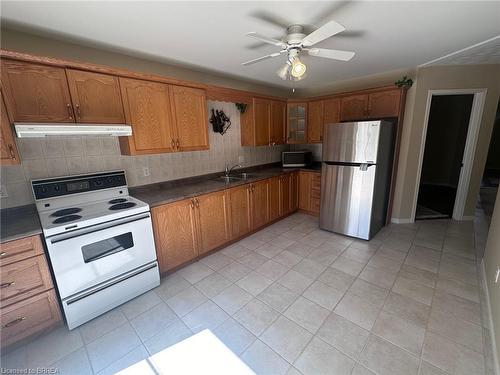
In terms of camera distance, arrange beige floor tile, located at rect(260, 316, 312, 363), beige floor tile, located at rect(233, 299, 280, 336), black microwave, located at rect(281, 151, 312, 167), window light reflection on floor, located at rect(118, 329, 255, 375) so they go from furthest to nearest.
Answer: black microwave, located at rect(281, 151, 312, 167) → beige floor tile, located at rect(233, 299, 280, 336) → beige floor tile, located at rect(260, 316, 312, 363) → window light reflection on floor, located at rect(118, 329, 255, 375)

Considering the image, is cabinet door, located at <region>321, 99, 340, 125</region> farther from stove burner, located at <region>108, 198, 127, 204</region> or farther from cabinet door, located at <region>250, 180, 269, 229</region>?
stove burner, located at <region>108, 198, 127, 204</region>

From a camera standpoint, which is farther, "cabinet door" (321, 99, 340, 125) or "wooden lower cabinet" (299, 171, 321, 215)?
"wooden lower cabinet" (299, 171, 321, 215)

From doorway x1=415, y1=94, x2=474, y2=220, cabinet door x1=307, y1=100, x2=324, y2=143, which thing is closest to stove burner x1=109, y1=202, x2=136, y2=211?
cabinet door x1=307, y1=100, x2=324, y2=143

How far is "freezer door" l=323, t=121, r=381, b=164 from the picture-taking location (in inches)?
108

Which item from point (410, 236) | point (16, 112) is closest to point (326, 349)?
point (410, 236)

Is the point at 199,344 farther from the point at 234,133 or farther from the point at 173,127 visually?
the point at 234,133

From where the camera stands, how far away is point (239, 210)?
3.09m

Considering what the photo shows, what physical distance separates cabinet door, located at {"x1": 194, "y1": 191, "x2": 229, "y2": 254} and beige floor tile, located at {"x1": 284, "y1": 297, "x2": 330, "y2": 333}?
50.0 inches

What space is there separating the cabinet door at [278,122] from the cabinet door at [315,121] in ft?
1.55

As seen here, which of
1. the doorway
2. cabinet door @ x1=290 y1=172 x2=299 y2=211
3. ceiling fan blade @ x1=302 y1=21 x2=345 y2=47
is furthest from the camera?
the doorway

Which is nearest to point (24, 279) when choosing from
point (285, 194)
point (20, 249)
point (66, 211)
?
point (20, 249)

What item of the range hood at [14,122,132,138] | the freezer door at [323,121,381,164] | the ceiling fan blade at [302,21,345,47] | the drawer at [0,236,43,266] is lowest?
the drawer at [0,236,43,266]

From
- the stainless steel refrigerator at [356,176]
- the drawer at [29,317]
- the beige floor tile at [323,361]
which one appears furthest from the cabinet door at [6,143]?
the stainless steel refrigerator at [356,176]

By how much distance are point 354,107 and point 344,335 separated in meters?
3.21
